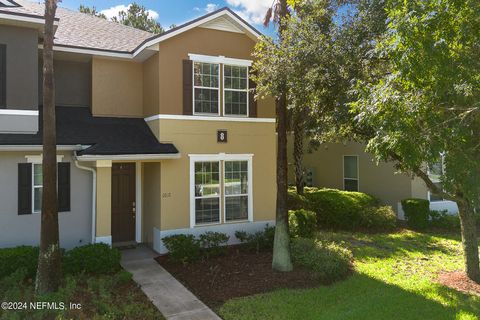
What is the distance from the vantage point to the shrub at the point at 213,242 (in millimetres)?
11219

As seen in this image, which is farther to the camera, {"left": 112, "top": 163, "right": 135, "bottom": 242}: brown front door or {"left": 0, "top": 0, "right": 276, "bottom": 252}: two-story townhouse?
{"left": 112, "top": 163, "right": 135, "bottom": 242}: brown front door

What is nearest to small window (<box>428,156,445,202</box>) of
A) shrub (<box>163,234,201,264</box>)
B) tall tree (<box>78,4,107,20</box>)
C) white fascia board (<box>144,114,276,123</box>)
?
white fascia board (<box>144,114,276,123</box>)

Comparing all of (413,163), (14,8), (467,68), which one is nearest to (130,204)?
(14,8)

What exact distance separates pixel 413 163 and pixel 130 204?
9.50 m

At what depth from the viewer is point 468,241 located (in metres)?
9.14

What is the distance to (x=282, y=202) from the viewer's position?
31.4 feet

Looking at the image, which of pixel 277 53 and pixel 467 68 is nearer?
pixel 467 68

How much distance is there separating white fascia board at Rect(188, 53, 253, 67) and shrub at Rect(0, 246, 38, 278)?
23.8 feet

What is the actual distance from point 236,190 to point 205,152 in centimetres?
177

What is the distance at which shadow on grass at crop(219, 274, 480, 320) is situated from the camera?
7.16 meters

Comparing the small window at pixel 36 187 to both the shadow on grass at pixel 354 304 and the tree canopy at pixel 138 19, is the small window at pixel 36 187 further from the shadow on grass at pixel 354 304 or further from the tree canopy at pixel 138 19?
the tree canopy at pixel 138 19

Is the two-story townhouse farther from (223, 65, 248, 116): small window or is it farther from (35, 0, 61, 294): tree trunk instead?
(35, 0, 61, 294): tree trunk

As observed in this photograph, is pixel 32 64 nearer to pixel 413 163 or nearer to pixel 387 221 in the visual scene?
pixel 413 163

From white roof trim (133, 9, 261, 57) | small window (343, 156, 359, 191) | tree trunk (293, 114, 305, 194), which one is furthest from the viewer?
small window (343, 156, 359, 191)
